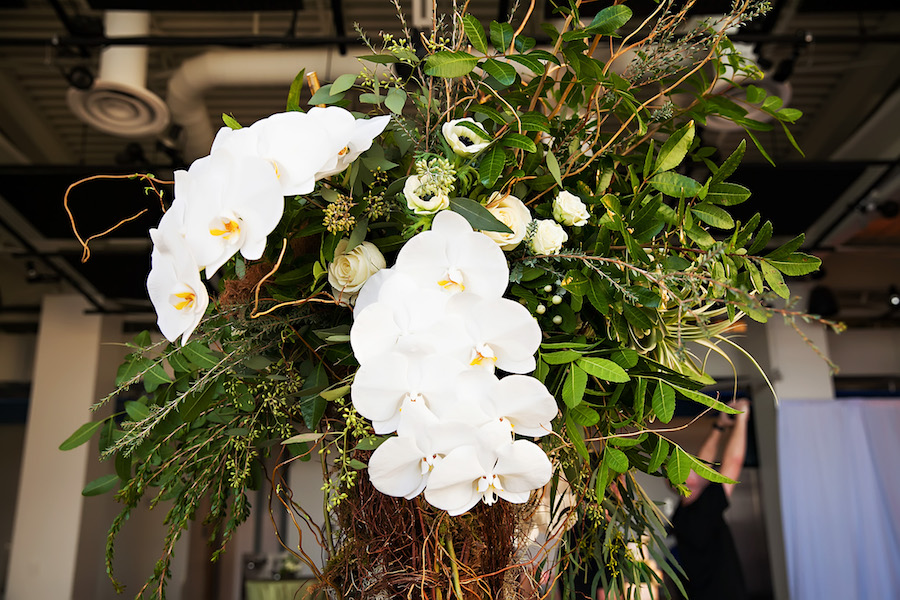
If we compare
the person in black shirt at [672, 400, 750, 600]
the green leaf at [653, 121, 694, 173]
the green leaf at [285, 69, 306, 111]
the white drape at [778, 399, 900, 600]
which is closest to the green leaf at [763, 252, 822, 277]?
the green leaf at [653, 121, 694, 173]

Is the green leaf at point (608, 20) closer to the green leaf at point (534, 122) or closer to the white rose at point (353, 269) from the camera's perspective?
the green leaf at point (534, 122)

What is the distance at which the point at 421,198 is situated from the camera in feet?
2.08

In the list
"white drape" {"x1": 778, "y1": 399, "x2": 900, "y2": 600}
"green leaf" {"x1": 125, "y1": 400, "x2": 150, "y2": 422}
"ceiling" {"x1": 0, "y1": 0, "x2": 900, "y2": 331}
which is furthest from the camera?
"white drape" {"x1": 778, "y1": 399, "x2": 900, "y2": 600}

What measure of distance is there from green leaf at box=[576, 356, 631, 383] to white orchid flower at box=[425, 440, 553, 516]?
3.4 inches

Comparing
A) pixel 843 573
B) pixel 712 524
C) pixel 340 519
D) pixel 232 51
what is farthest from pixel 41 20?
pixel 843 573

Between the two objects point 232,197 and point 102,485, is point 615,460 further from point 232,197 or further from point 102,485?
point 102,485

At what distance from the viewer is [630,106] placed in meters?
0.68

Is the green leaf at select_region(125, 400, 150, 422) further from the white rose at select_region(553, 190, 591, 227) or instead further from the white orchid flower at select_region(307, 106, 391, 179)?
the white rose at select_region(553, 190, 591, 227)

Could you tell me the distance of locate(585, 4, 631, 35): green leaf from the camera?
2.15 ft

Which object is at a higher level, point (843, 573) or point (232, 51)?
point (232, 51)

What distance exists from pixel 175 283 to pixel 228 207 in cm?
8

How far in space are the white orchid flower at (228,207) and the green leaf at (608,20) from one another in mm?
334

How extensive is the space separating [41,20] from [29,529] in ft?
13.7

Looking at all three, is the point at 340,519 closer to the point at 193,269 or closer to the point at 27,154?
the point at 193,269
